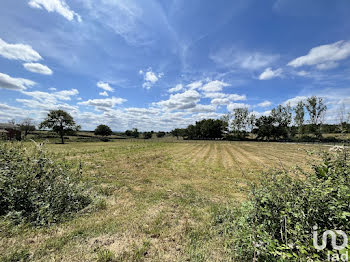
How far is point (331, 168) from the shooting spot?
9.65 ft

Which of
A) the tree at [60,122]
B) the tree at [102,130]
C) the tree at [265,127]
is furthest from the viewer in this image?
the tree at [102,130]

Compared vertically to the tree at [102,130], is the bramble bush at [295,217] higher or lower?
lower

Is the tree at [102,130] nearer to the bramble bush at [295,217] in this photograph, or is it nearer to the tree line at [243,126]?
the tree line at [243,126]

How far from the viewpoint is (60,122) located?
148 feet

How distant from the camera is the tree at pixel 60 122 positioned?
43750 mm

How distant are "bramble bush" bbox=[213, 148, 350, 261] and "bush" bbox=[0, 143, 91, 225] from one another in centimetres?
470

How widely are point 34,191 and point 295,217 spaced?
22.1 ft

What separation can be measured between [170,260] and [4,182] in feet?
17.0

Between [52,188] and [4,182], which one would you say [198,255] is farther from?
[4,182]

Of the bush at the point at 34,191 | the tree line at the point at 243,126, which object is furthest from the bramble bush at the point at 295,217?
the tree line at the point at 243,126

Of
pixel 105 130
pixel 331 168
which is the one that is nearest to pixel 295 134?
pixel 331 168

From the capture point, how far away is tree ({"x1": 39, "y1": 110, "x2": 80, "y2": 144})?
43.8 m

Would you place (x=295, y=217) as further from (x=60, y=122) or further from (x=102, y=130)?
(x=102, y=130)

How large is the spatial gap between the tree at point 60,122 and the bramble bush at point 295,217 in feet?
178
